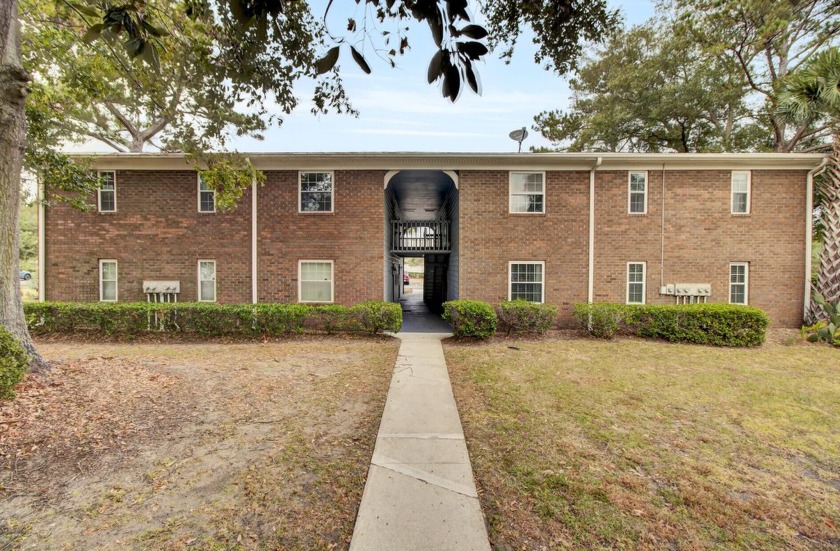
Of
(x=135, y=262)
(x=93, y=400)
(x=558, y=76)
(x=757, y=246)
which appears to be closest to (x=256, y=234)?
(x=135, y=262)

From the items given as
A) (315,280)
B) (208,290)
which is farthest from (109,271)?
(315,280)

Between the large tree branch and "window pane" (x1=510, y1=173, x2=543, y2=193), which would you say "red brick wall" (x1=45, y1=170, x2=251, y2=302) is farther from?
the large tree branch

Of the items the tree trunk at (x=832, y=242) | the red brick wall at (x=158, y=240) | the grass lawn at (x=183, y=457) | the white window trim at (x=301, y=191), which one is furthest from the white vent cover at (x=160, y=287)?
the tree trunk at (x=832, y=242)

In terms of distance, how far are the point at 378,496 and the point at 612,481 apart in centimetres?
209

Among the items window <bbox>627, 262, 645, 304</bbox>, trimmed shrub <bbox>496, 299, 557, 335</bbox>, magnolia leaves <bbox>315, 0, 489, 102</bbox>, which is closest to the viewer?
magnolia leaves <bbox>315, 0, 489, 102</bbox>

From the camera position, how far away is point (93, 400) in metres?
4.22

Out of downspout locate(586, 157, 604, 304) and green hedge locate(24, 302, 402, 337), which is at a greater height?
downspout locate(586, 157, 604, 304)

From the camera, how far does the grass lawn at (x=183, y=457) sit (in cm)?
228

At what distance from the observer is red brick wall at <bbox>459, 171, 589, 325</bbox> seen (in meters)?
9.96

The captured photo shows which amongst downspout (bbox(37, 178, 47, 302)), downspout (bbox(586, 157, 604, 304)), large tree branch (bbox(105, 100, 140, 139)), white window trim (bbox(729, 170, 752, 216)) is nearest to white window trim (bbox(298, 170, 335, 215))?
downspout (bbox(37, 178, 47, 302))

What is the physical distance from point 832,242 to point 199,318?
18.0m

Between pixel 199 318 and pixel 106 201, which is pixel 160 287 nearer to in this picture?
pixel 199 318

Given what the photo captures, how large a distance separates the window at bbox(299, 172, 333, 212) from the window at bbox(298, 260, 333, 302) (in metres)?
1.72

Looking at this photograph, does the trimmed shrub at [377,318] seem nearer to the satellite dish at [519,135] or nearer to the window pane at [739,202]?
the satellite dish at [519,135]
